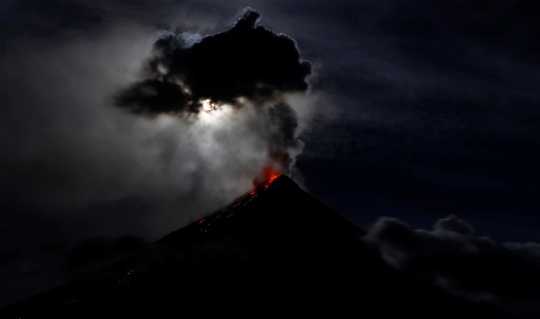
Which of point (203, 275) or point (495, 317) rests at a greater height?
point (203, 275)

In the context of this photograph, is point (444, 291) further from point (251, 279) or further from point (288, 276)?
point (251, 279)

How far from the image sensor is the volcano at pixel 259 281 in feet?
162

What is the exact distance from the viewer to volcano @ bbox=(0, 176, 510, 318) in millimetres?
49406

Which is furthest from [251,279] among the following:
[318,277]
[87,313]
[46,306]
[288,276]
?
[46,306]

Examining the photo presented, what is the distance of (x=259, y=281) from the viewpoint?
5497 cm

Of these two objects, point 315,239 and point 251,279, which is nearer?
point 251,279

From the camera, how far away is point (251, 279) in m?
55.3

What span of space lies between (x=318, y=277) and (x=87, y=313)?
28.6 m

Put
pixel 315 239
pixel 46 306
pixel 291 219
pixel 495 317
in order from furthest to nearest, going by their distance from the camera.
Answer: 1. pixel 291 219
2. pixel 315 239
3. pixel 46 306
4. pixel 495 317

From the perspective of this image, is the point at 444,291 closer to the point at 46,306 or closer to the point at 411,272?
the point at 411,272

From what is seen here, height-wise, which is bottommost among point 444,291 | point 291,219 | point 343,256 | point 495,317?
point 495,317

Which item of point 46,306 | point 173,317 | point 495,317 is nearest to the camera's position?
point 173,317

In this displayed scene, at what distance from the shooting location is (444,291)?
57594mm

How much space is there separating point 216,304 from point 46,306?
2616 cm
